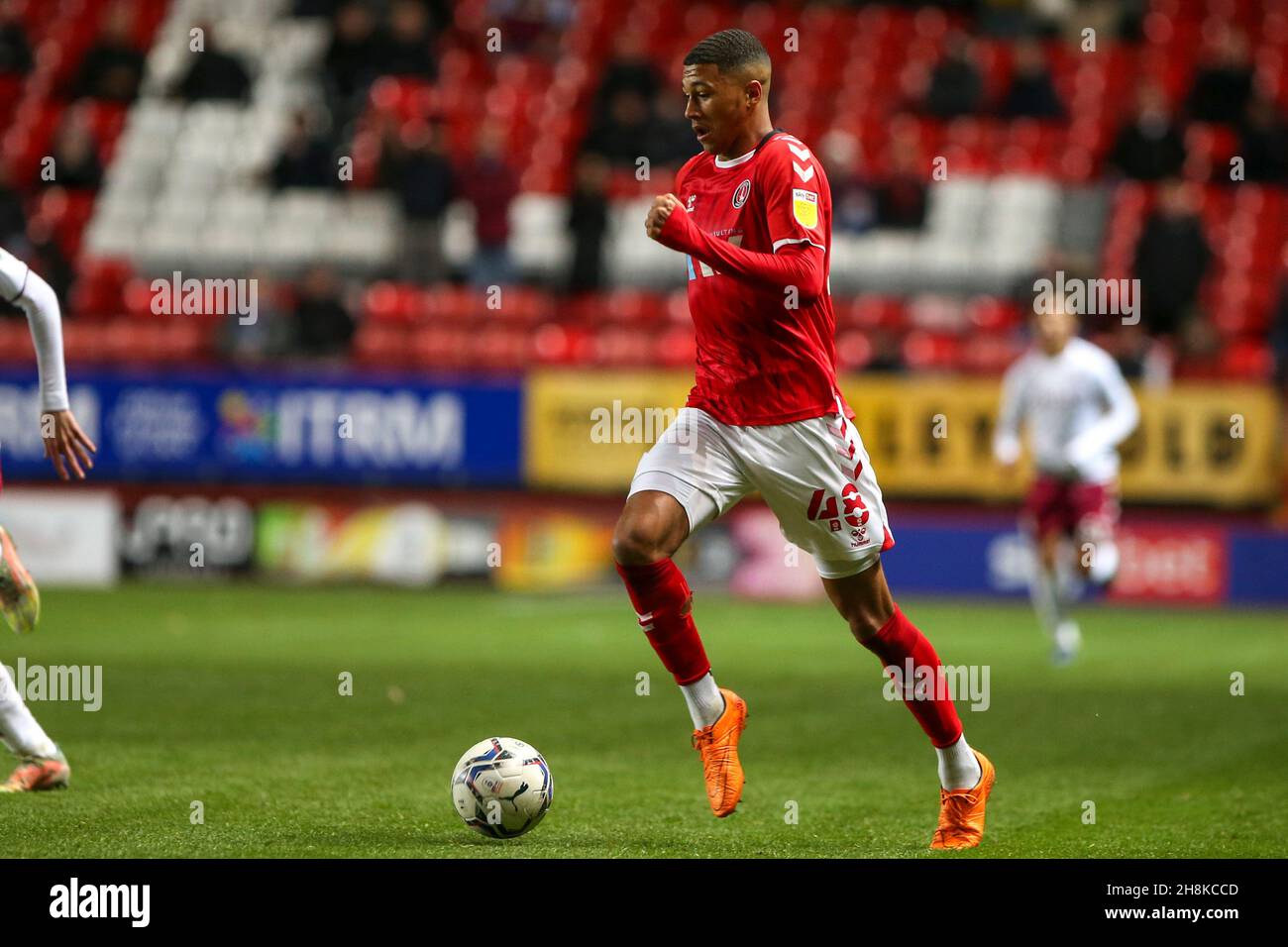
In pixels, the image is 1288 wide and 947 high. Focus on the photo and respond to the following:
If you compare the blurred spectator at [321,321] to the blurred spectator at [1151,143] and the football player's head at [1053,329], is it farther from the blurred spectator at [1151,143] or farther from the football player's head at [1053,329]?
the blurred spectator at [1151,143]

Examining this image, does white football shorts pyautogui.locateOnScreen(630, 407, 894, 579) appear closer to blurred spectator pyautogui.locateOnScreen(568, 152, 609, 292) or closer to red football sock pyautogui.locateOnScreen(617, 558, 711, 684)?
red football sock pyautogui.locateOnScreen(617, 558, 711, 684)

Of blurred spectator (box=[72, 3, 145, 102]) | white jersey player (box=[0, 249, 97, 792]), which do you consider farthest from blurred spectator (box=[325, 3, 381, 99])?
white jersey player (box=[0, 249, 97, 792])

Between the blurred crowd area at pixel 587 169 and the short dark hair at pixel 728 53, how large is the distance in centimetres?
1119

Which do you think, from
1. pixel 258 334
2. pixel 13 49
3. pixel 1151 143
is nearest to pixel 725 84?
pixel 258 334

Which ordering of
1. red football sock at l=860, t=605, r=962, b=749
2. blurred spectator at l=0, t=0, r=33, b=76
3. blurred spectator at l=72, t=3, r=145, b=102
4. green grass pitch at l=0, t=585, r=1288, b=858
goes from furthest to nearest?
blurred spectator at l=0, t=0, r=33, b=76, blurred spectator at l=72, t=3, r=145, b=102, green grass pitch at l=0, t=585, r=1288, b=858, red football sock at l=860, t=605, r=962, b=749

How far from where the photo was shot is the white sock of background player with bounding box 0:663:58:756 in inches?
280

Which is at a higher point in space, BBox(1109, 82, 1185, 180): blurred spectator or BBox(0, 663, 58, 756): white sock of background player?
BBox(1109, 82, 1185, 180): blurred spectator

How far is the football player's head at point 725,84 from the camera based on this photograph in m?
6.54

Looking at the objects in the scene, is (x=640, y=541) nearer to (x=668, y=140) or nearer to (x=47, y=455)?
(x=47, y=455)

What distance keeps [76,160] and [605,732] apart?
542 inches

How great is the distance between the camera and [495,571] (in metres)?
18.0

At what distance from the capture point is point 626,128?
20188mm

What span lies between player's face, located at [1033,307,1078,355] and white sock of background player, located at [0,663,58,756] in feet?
28.0

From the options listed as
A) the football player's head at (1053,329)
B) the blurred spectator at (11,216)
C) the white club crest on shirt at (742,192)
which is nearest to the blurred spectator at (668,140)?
the blurred spectator at (11,216)
